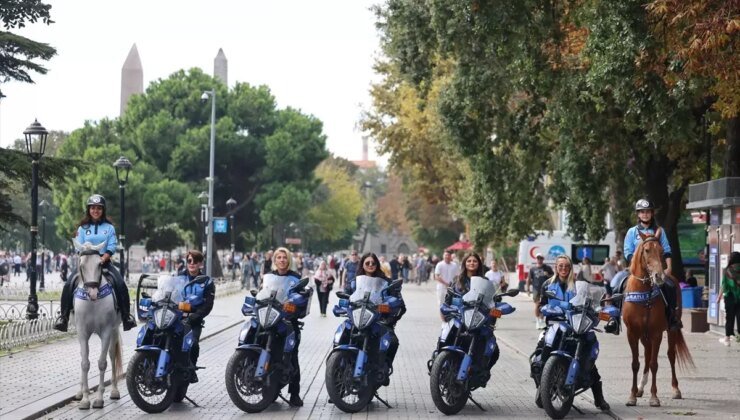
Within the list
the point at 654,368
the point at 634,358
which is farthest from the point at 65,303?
the point at 654,368

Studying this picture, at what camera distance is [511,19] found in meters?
26.0

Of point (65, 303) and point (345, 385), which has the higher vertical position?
point (65, 303)

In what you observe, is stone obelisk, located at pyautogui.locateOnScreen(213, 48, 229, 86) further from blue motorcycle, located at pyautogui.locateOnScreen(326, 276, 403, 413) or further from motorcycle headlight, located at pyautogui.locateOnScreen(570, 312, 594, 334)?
motorcycle headlight, located at pyautogui.locateOnScreen(570, 312, 594, 334)

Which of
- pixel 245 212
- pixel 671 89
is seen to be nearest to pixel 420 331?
pixel 671 89

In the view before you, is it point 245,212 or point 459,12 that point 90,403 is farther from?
point 245,212

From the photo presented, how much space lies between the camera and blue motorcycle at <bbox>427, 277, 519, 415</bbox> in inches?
544

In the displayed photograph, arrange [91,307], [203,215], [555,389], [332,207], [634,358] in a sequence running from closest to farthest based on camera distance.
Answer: [555,389]
[91,307]
[634,358]
[203,215]
[332,207]

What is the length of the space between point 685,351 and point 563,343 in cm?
248

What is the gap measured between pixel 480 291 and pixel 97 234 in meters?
4.03

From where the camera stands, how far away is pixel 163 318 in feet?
46.3

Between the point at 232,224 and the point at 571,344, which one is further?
the point at 232,224

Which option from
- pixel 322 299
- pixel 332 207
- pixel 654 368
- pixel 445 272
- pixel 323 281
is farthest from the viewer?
pixel 332 207

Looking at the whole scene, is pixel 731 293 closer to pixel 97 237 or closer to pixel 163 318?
pixel 163 318

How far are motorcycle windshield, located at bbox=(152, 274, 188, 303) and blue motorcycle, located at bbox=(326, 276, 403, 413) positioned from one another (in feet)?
5.49
